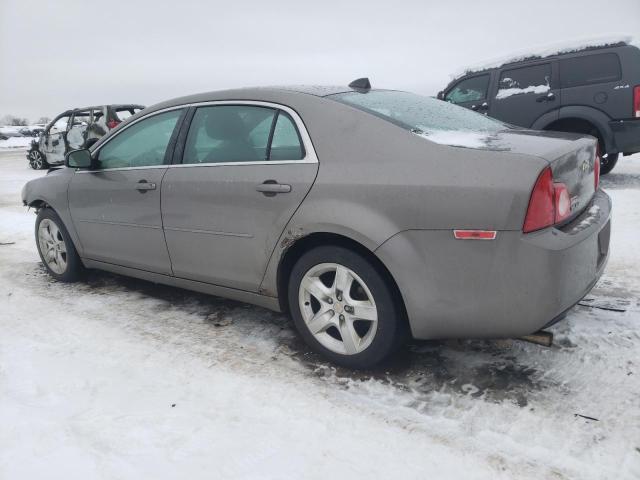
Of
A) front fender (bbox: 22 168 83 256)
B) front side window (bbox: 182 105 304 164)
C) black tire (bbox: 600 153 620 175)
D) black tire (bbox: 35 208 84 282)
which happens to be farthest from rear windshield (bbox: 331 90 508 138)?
black tire (bbox: 600 153 620 175)

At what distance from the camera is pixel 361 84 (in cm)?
327

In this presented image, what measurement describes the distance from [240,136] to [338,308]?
1.21 m

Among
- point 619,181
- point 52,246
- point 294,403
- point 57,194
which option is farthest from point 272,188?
point 619,181

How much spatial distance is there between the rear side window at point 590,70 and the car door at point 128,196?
617 centimetres

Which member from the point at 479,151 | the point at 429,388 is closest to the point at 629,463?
the point at 429,388

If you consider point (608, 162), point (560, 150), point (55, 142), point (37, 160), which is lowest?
point (608, 162)

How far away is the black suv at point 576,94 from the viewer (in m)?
6.75

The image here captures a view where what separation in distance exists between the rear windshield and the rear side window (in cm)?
492

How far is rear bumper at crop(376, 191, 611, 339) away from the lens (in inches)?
82.1

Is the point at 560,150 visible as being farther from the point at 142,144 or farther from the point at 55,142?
the point at 55,142

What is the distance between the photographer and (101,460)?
2.04 metres

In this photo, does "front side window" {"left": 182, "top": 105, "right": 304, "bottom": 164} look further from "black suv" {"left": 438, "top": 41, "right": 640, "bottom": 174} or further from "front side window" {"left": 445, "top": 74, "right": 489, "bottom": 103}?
"front side window" {"left": 445, "top": 74, "right": 489, "bottom": 103}

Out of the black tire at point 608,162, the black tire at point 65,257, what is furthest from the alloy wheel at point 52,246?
the black tire at point 608,162

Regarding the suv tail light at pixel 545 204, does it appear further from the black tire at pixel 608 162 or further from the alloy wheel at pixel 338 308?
the black tire at pixel 608 162
